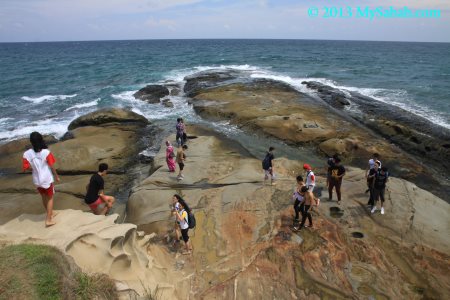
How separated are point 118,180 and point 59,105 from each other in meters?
20.8

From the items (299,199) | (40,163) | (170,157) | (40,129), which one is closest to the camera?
(40,163)

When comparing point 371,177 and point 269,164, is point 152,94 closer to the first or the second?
point 269,164

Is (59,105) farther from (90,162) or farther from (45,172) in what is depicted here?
(45,172)

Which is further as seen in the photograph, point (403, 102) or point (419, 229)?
point (403, 102)

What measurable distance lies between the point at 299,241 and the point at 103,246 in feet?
16.5

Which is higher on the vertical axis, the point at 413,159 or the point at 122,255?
the point at 122,255

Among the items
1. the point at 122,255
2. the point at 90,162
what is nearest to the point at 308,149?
the point at 90,162

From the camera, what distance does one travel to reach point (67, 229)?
720 centimetres

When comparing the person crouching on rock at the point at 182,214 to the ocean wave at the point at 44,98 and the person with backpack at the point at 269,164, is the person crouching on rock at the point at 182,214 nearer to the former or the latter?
the person with backpack at the point at 269,164

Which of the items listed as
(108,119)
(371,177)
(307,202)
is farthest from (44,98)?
(371,177)

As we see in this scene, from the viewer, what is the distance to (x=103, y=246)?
23.3 ft

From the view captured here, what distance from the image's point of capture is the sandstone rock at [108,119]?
21781 millimetres

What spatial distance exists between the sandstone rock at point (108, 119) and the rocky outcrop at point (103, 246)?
1500 cm

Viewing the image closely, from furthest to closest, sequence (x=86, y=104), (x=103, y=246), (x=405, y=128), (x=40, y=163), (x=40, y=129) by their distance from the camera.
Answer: (x=86, y=104)
(x=40, y=129)
(x=405, y=128)
(x=103, y=246)
(x=40, y=163)
